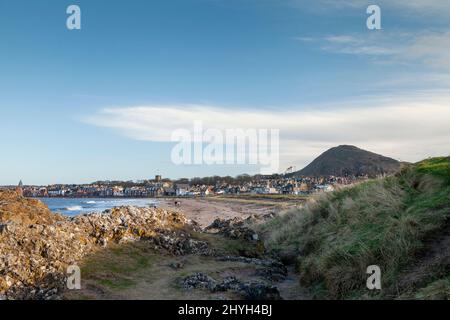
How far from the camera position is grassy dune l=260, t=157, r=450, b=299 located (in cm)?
842

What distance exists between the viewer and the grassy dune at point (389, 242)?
27.6ft

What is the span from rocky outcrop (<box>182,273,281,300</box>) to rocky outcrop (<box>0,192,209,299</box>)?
11.3 feet

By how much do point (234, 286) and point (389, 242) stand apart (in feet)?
13.8

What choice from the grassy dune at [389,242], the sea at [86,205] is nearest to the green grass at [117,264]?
the grassy dune at [389,242]

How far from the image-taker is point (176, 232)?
16969 mm

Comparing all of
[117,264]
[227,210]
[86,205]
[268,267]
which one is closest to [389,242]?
[268,267]

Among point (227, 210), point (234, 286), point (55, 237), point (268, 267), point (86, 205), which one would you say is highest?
point (55, 237)

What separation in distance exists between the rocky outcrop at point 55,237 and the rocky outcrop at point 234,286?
11.3ft

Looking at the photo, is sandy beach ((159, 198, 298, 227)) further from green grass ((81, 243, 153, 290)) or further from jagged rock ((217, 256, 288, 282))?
green grass ((81, 243, 153, 290))

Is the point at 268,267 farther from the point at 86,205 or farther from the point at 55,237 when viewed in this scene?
the point at 86,205

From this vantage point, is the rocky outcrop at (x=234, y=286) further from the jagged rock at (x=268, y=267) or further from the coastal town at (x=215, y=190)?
the coastal town at (x=215, y=190)

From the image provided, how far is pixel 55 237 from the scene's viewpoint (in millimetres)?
12242

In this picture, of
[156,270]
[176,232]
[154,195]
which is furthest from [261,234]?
[154,195]

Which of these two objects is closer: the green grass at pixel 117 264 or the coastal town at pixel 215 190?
the green grass at pixel 117 264
